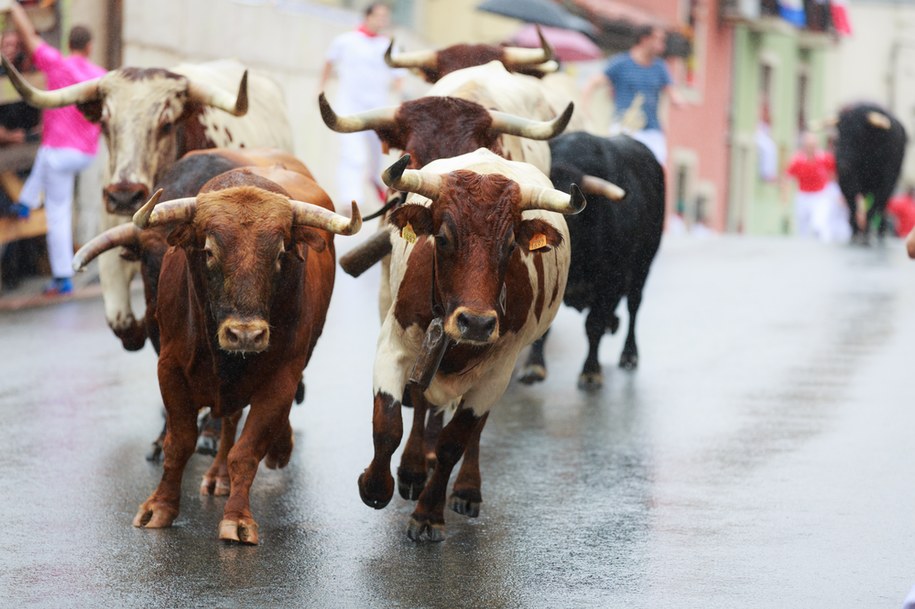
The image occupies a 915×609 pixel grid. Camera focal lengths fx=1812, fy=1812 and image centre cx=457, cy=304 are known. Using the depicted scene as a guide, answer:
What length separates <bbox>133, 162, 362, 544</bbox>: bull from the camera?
6.99 metres

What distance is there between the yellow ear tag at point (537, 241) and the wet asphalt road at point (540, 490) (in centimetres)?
117

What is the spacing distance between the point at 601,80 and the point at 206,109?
291 inches

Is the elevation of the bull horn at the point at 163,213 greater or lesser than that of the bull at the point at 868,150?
greater

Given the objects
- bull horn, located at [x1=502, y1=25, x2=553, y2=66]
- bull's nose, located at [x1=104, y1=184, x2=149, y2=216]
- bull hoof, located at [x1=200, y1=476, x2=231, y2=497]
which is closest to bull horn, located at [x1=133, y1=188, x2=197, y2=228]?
bull hoof, located at [x1=200, y1=476, x2=231, y2=497]

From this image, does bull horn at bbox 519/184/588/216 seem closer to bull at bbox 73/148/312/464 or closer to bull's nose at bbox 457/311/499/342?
bull's nose at bbox 457/311/499/342

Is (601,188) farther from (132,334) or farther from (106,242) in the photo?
(106,242)

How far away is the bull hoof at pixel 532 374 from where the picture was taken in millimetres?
11195

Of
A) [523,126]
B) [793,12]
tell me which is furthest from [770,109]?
[523,126]

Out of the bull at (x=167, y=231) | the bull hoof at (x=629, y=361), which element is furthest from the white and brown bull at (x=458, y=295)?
the bull hoof at (x=629, y=361)

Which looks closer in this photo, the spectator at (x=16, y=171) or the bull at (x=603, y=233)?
the bull at (x=603, y=233)

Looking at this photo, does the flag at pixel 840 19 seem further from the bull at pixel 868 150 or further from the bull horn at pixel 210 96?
the bull horn at pixel 210 96

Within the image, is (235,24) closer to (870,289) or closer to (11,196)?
(11,196)

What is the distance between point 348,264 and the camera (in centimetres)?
862

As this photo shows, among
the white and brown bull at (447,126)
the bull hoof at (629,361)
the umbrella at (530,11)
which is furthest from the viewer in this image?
the umbrella at (530,11)
